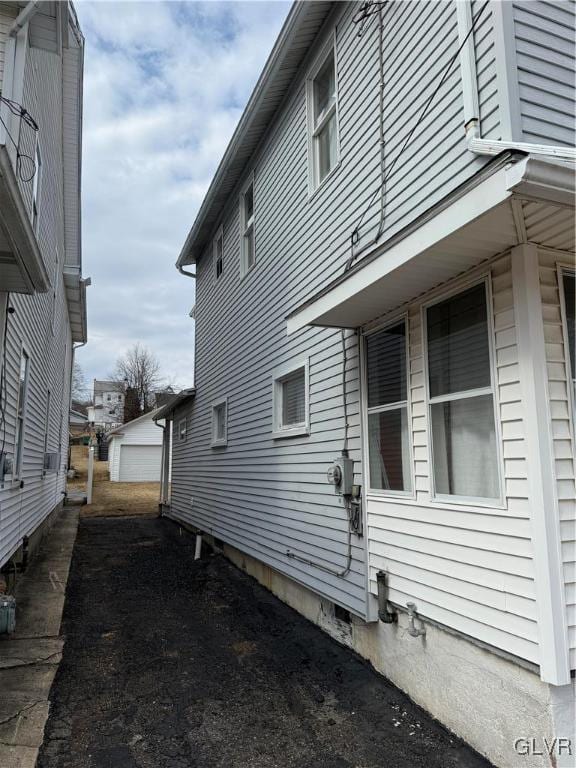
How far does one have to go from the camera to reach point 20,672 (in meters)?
4.25

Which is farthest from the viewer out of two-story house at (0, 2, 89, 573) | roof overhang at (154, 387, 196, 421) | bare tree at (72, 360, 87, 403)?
bare tree at (72, 360, 87, 403)

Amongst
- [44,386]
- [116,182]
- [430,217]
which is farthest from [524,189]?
[116,182]

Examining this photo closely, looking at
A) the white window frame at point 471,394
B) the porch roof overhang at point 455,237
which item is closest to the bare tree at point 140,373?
the porch roof overhang at point 455,237

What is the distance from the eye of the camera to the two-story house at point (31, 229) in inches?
179

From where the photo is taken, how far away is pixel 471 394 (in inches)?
134

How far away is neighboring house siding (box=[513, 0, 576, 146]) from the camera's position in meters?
3.12

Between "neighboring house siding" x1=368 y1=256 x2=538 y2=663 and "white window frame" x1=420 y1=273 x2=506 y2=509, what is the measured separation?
0.03 meters

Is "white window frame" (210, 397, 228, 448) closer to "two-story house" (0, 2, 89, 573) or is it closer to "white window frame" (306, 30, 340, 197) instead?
"two-story house" (0, 2, 89, 573)

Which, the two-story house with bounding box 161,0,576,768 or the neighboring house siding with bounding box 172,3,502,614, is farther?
the neighboring house siding with bounding box 172,3,502,614

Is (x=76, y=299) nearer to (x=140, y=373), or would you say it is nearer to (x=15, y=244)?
(x=15, y=244)

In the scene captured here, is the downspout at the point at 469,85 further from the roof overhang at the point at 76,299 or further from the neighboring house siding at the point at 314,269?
the roof overhang at the point at 76,299

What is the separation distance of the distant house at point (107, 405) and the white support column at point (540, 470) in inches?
1585

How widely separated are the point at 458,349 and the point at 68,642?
4.68 m

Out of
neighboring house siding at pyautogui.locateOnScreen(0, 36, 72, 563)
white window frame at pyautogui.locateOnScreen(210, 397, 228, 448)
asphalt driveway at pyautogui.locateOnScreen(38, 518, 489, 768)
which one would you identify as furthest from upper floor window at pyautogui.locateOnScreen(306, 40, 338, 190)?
asphalt driveway at pyautogui.locateOnScreen(38, 518, 489, 768)
